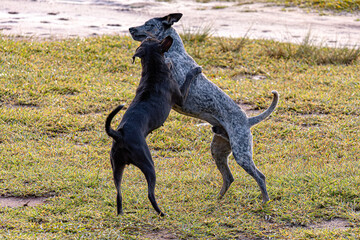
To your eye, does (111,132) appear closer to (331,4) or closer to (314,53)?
(314,53)

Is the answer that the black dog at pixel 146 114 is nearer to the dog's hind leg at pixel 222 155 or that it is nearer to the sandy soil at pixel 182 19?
the dog's hind leg at pixel 222 155

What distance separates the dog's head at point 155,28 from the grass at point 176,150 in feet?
5.52

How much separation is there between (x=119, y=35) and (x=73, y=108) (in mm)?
3828

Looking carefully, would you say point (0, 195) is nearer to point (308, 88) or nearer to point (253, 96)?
point (253, 96)

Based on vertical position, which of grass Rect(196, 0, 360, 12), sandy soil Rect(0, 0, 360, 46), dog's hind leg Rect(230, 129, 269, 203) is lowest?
sandy soil Rect(0, 0, 360, 46)

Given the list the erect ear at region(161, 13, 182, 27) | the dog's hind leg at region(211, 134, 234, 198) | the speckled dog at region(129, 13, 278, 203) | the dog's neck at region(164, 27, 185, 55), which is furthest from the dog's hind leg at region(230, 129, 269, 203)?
the erect ear at region(161, 13, 182, 27)

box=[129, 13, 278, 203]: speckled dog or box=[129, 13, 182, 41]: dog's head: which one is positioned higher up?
box=[129, 13, 182, 41]: dog's head

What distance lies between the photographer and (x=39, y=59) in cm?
997

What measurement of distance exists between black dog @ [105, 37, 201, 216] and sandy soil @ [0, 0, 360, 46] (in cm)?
717

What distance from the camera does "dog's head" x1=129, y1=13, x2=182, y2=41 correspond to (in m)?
5.15

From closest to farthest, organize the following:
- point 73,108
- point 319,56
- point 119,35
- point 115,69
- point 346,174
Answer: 1. point 346,174
2. point 73,108
3. point 115,69
4. point 319,56
5. point 119,35

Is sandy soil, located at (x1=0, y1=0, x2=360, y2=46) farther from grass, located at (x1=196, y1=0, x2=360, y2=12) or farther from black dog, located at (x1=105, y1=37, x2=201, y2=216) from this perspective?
black dog, located at (x1=105, y1=37, x2=201, y2=216)

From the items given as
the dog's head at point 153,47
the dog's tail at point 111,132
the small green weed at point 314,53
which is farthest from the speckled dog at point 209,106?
the small green weed at point 314,53

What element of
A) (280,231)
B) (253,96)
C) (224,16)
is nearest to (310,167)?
(280,231)
